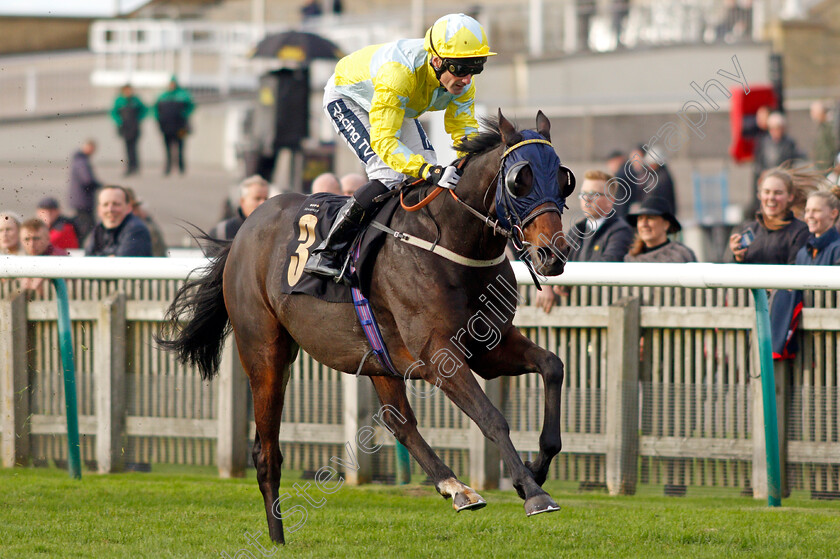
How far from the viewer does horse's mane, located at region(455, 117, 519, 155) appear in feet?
14.9

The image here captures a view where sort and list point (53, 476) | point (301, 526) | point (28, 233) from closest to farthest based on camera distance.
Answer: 1. point (301, 526)
2. point (53, 476)
3. point (28, 233)

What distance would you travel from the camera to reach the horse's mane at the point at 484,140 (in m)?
4.53

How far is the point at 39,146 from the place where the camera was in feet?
72.4

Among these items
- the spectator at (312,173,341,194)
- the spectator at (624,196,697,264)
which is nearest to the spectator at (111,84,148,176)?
the spectator at (312,173,341,194)

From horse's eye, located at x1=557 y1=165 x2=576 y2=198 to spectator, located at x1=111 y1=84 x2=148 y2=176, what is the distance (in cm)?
1366

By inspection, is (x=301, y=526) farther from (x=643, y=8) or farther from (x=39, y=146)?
(x=39, y=146)

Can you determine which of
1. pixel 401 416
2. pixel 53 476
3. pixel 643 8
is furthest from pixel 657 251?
pixel 643 8

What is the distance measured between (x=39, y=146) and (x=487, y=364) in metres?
19.2

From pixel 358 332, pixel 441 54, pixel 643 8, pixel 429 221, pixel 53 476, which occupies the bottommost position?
pixel 53 476

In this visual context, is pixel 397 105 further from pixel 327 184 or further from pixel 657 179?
pixel 657 179

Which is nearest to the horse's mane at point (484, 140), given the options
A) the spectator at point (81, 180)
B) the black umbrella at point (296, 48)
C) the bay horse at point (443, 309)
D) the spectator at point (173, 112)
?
the bay horse at point (443, 309)

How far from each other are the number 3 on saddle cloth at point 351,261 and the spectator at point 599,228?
6.04ft

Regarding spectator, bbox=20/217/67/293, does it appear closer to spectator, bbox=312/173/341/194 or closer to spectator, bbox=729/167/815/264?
spectator, bbox=312/173/341/194

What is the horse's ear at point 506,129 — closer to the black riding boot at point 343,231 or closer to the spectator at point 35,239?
the black riding boot at point 343,231
